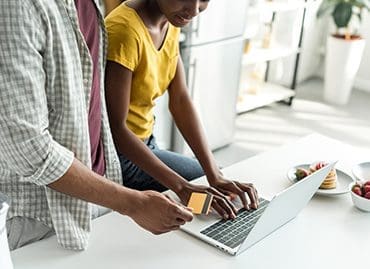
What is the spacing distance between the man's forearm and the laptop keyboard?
22 centimetres

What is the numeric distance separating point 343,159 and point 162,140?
1.40m

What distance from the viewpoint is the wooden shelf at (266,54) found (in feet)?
12.0

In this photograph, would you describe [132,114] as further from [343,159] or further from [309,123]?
[309,123]

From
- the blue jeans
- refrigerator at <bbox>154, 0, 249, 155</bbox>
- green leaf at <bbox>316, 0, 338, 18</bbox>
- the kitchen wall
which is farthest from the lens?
the kitchen wall

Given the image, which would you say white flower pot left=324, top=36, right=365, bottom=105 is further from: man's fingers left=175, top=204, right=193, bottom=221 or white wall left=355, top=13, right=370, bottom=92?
man's fingers left=175, top=204, right=193, bottom=221

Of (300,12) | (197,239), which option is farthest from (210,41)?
(197,239)

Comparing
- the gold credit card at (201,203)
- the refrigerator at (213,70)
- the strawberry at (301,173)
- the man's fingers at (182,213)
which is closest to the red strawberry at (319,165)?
the strawberry at (301,173)

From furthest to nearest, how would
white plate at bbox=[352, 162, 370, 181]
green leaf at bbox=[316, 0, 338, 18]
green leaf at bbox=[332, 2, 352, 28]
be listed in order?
green leaf at bbox=[316, 0, 338, 18], green leaf at bbox=[332, 2, 352, 28], white plate at bbox=[352, 162, 370, 181]

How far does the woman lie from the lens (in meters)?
1.47

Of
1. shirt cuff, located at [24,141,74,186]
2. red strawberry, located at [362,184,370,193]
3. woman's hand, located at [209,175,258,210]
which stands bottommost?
woman's hand, located at [209,175,258,210]

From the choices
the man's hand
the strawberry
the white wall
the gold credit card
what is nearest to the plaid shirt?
the man's hand

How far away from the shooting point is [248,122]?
12.5 feet

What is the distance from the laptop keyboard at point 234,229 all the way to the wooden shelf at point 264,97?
235 cm

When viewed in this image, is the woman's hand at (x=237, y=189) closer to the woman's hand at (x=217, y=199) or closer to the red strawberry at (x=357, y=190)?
the woman's hand at (x=217, y=199)
